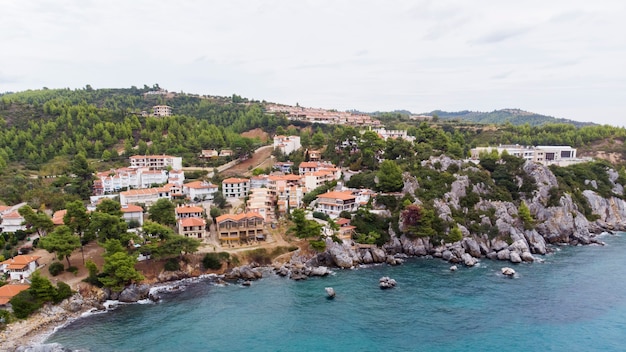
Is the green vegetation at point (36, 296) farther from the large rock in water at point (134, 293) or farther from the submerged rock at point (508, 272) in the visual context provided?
the submerged rock at point (508, 272)

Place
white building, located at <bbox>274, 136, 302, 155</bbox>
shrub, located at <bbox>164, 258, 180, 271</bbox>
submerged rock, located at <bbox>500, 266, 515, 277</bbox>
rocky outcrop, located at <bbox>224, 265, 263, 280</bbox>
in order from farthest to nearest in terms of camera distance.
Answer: white building, located at <bbox>274, 136, 302, 155</bbox> → submerged rock, located at <bbox>500, 266, 515, 277</bbox> → rocky outcrop, located at <bbox>224, 265, 263, 280</bbox> → shrub, located at <bbox>164, 258, 180, 271</bbox>

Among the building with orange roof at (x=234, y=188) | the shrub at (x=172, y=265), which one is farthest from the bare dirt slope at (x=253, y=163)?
the shrub at (x=172, y=265)

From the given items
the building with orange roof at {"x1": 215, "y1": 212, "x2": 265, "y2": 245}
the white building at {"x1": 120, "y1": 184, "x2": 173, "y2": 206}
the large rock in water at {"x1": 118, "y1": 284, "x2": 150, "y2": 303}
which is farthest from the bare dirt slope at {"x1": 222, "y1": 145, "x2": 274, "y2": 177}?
the large rock in water at {"x1": 118, "y1": 284, "x2": 150, "y2": 303}

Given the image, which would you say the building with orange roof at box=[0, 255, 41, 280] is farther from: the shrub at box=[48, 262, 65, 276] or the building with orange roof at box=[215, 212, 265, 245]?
the building with orange roof at box=[215, 212, 265, 245]

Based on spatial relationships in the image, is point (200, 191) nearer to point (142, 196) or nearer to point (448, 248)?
point (142, 196)

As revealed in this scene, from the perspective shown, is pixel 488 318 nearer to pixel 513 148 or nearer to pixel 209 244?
pixel 209 244

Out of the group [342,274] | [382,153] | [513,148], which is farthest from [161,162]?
[513,148]
